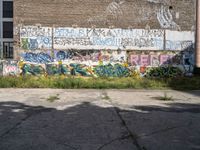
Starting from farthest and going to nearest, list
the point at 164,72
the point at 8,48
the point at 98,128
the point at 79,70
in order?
the point at 8,48
the point at 164,72
the point at 79,70
the point at 98,128

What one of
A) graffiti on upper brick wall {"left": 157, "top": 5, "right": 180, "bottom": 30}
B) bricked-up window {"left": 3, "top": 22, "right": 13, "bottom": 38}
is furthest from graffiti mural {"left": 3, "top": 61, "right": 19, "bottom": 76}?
graffiti on upper brick wall {"left": 157, "top": 5, "right": 180, "bottom": 30}

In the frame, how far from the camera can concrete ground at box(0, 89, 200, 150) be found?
8023 millimetres

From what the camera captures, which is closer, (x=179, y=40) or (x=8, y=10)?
(x=179, y=40)

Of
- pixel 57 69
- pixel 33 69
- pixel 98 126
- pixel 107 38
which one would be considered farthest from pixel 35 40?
pixel 98 126

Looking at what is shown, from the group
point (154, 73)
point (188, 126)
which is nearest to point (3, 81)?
point (154, 73)

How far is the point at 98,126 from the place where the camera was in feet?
32.7

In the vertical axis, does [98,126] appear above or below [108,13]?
below

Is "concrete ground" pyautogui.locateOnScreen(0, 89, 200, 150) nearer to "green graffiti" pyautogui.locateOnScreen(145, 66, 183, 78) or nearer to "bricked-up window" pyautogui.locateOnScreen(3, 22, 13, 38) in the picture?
"green graffiti" pyautogui.locateOnScreen(145, 66, 183, 78)

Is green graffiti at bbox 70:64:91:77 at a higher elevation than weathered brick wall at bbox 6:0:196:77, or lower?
lower

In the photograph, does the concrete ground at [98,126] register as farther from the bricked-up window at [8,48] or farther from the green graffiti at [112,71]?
the bricked-up window at [8,48]

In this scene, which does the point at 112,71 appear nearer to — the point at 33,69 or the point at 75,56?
the point at 75,56

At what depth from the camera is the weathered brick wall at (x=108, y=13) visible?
29391mm

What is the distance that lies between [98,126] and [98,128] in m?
0.27

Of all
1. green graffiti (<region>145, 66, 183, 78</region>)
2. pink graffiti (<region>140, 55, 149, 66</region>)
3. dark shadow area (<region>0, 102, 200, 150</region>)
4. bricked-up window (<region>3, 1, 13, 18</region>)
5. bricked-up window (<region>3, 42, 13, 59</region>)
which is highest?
bricked-up window (<region>3, 1, 13, 18</region>)
